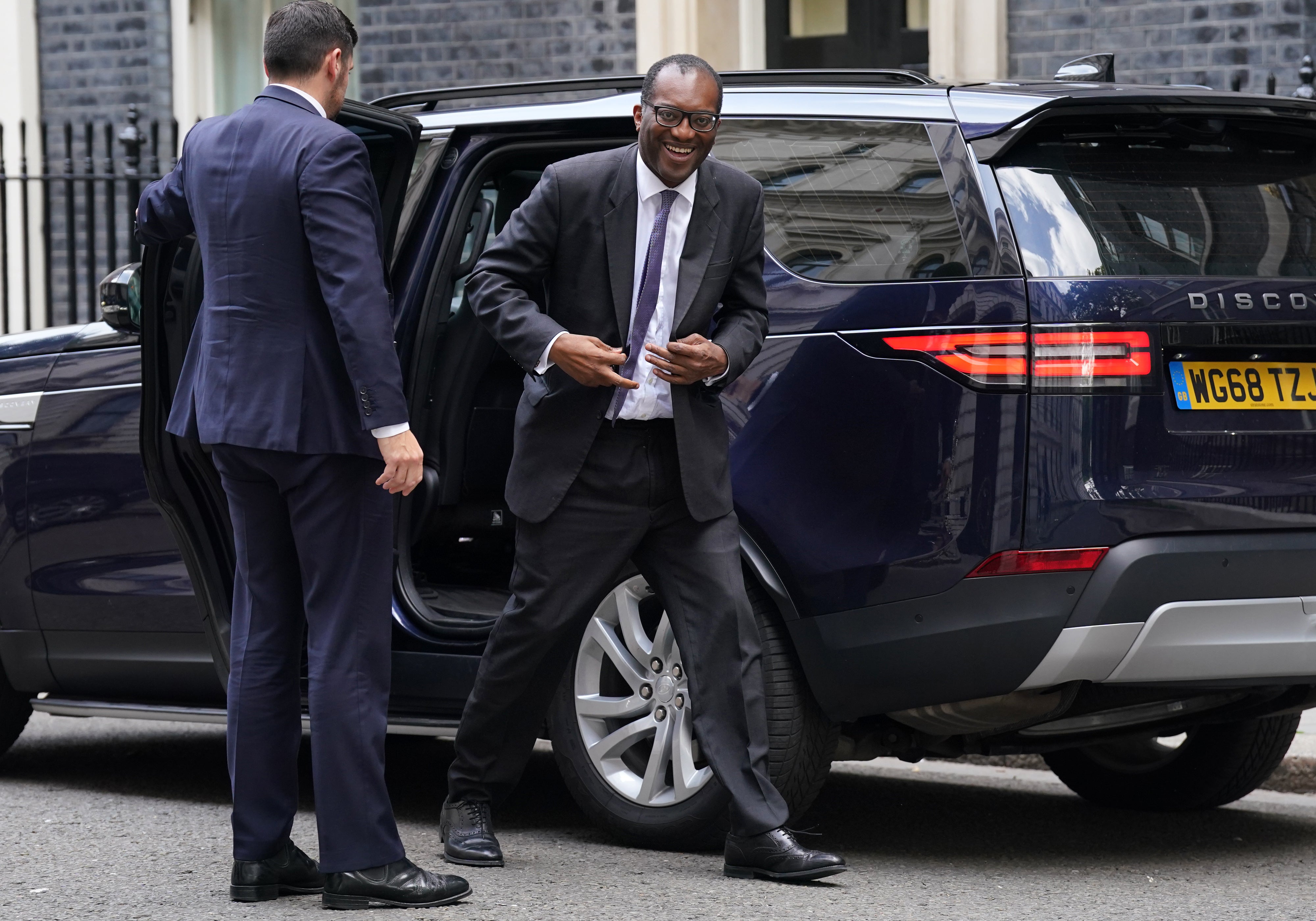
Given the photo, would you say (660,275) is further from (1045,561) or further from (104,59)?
(104,59)

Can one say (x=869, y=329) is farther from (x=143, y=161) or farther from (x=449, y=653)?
(x=143, y=161)

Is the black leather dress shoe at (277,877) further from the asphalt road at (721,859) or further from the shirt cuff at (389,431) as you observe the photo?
the shirt cuff at (389,431)

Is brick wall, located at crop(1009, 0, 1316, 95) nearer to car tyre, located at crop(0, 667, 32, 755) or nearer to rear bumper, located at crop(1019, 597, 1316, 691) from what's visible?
rear bumper, located at crop(1019, 597, 1316, 691)

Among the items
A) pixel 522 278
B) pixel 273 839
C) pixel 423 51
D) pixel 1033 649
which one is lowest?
pixel 273 839

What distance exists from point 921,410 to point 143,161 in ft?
25.0

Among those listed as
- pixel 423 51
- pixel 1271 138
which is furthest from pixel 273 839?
pixel 423 51

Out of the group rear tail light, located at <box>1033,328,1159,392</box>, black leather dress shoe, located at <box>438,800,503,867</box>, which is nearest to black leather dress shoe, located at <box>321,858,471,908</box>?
black leather dress shoe, located at <box>438,800,503,867</box>

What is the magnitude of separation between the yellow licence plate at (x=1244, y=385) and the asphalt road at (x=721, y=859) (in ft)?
3.63

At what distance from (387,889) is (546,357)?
3.90 feet

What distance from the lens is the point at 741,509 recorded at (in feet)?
14.7

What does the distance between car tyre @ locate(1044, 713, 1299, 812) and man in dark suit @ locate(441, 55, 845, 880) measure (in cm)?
140

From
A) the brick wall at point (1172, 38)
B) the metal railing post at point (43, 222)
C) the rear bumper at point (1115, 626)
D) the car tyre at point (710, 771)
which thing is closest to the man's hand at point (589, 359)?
the car tyre at point (710, 771)

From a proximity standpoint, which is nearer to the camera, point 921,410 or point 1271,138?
point 921,410

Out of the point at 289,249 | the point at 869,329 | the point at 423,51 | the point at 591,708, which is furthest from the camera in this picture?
the point at 423,51
